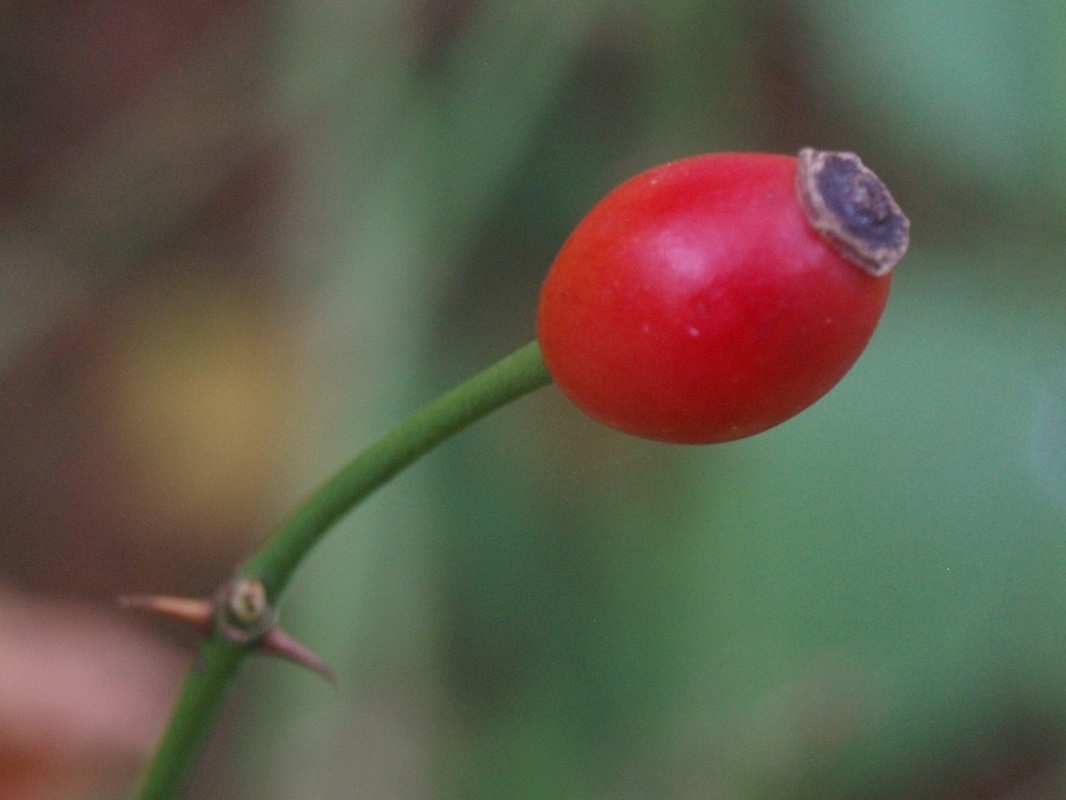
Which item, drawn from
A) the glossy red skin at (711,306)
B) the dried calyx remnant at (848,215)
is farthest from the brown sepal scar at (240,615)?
the dried calyx remnant at (848,215)

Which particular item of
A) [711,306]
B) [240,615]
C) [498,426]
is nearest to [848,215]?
[711,306]

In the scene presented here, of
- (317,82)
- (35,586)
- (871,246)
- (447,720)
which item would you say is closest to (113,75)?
(317,82)

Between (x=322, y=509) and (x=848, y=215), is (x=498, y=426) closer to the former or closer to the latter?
(x=322, y=509)

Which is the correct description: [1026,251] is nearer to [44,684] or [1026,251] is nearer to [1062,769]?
[1062,769]

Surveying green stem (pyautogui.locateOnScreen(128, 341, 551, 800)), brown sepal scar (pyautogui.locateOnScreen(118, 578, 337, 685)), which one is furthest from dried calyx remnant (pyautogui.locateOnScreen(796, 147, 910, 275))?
brown sepal scar (pyautogui.locateOnScreen(118, 578, 337, 685))

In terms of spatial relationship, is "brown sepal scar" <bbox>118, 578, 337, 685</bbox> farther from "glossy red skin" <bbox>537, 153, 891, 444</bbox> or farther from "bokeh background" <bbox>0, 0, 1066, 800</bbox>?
"bokeh background" <bbox>0, 0, 1066, 800</bbox>
